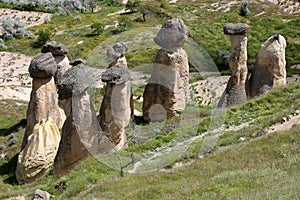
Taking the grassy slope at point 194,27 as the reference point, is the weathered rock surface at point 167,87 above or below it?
above

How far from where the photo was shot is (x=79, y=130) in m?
15.9

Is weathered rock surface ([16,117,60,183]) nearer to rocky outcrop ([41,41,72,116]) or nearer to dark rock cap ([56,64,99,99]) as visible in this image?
dark rock cap ([56,64,99,99])

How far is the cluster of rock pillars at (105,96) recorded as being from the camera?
16.2 meters

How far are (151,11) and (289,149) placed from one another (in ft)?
148

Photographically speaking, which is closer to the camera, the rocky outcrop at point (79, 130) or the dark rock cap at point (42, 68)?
the rocky outcrop at point (79, 130)

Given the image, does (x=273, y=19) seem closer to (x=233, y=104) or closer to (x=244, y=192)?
(x=233, y=104)

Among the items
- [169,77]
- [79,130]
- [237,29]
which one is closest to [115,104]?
[79,130]

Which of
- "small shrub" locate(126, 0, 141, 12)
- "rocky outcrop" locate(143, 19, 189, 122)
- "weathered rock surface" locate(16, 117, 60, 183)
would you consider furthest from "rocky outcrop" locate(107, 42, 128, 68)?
"small shrub" locate(126, 0, 141, 12)

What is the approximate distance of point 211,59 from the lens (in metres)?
36.5

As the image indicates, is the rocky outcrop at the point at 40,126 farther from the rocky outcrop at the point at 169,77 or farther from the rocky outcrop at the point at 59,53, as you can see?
the rocky outcrop at the point at 169,77

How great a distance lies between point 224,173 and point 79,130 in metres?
5.75

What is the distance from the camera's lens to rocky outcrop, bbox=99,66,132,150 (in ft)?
54.6

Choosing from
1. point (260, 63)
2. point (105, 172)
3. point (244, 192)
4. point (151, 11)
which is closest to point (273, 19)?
point (151, 11)

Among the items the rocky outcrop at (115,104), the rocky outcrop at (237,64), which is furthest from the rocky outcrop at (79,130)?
the rocky outcrop at (237,64)
